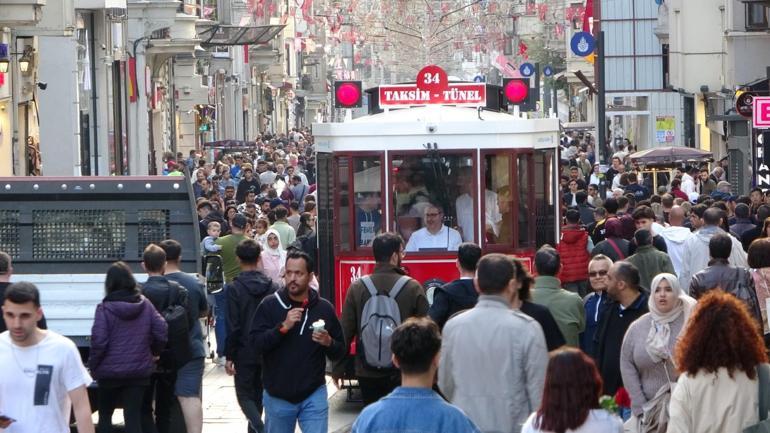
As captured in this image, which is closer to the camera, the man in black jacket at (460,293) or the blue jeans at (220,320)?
the man in black jacket at (460,293)

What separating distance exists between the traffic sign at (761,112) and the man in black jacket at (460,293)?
1185 centimetres

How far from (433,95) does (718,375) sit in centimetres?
838

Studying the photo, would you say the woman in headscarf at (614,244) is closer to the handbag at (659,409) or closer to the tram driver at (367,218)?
the tram driver at (367,218)

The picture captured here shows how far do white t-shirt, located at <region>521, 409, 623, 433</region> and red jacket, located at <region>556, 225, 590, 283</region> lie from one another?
28.5 feet

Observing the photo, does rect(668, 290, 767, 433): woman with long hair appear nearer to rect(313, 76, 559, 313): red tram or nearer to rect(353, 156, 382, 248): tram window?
rect(313, 76, 559, 313): red tram

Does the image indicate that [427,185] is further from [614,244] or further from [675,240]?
[675,240]

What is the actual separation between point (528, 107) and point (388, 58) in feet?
424

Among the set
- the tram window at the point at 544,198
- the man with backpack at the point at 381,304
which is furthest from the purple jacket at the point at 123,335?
the tram window at the point at 544,198

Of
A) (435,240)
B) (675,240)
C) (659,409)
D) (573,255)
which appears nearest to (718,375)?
(659,409)

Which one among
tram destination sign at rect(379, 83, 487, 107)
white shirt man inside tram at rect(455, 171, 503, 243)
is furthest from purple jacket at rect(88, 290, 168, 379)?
tram destination sign at rect(379, 83, 487, 107)

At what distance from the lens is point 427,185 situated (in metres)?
14.6

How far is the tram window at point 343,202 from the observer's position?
14.6 meters

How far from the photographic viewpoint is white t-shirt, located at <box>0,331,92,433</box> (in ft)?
→ 26.4

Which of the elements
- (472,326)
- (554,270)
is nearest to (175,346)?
(554,270)
